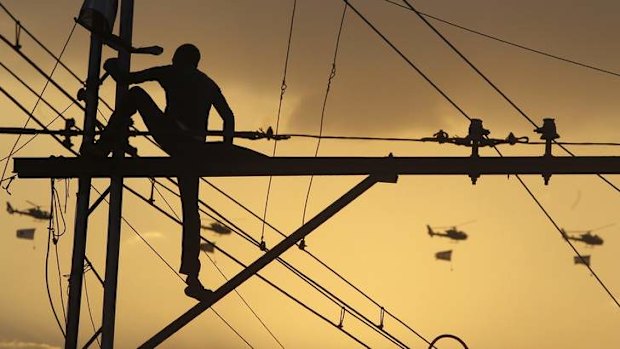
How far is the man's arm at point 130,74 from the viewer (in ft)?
81.6

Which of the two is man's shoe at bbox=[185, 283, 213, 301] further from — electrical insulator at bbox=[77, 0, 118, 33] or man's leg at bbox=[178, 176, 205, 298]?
electrical insulator at bbox=[77, 0, 118, 33]

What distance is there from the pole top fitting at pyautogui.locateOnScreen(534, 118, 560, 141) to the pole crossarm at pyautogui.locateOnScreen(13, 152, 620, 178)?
303 millimetres

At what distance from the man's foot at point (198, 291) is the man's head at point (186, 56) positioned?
3.14m

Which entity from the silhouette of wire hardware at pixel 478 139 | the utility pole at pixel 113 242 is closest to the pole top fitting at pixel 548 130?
the silhouette of wire hardware at pixel 478 139

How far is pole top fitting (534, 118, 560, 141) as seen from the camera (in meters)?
25.2

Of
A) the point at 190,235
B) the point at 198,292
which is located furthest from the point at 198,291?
the point at 190,235

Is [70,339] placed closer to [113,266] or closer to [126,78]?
[113,266]

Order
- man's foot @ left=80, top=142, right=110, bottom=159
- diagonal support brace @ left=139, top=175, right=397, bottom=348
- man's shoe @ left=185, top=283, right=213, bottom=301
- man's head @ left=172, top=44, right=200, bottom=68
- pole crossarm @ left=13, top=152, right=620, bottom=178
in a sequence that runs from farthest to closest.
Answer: man's foot @ left=80, top=142, right=110, bottom=159
pole crossarm @ left=13, top=152, right=620, bottom=178
man's head @ left=172, top=44, right=200, bottom=68
man's shoe @ left=185, top=283, right=213, bottom=301
diagonal support brace @ left=139, top=175, right=397, bottom=348

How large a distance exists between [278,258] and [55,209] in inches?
164

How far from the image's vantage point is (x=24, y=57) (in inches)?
973

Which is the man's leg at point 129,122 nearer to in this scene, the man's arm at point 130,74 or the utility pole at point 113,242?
the utility pole at point 113,242

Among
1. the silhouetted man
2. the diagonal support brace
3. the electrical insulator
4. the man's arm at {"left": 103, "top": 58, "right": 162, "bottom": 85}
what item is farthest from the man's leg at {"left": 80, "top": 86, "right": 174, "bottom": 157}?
the diagonal support brace

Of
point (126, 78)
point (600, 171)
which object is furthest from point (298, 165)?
point (600, 171)

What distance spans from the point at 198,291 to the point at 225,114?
2595 mm
